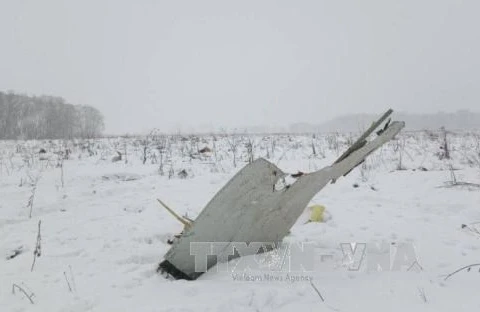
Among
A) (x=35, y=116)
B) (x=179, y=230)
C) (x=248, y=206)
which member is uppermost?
(x=35, y=116)

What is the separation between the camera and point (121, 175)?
5.37 meters

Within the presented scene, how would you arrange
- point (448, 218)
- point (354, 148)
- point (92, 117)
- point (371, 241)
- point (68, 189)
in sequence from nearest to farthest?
1. point (354, 148)
2. point (371, 241)
3. point (448, 218)
4. point (68, 189)
5. point (92, 117)

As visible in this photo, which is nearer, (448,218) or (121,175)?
(448,218)

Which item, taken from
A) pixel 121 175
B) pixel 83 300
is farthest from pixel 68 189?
pixel 83 300

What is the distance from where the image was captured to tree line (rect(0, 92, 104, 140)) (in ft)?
114

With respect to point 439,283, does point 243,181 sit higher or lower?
higher

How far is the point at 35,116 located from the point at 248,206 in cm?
4455

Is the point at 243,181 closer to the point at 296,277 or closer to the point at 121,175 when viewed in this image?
the point at 296,277

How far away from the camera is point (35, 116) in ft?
130

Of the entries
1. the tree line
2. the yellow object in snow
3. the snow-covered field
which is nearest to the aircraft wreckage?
the snow-covered field

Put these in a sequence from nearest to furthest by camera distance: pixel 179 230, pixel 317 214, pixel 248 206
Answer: pixel 248 206 → pixel 179 230 → pixel 317 214

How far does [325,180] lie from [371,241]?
776mm

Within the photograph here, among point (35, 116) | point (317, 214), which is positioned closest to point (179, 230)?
point (317, 214)

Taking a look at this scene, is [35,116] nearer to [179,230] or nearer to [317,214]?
[179,230]
